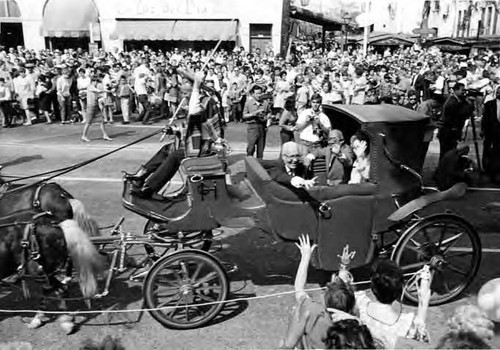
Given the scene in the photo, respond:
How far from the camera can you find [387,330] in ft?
10.3

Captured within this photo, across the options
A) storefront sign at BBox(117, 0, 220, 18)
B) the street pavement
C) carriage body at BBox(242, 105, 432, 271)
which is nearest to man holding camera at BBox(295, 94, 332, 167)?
the street pavement

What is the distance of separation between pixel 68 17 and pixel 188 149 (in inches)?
1064

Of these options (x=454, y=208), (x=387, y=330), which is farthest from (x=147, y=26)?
(x=387, y=330)

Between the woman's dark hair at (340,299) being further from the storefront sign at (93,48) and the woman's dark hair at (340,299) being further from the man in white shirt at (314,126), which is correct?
the storefront sign at (93,48)

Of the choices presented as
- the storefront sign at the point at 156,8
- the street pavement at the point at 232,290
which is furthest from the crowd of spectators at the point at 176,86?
the storefront sign at the point at 156,8

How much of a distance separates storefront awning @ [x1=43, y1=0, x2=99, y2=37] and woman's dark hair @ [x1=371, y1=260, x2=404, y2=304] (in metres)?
30.7

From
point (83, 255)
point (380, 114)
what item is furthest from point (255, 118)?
point (83, 255)

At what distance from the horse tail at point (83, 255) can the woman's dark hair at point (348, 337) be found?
2.63m

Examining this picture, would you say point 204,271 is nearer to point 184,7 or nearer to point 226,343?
point 226,343

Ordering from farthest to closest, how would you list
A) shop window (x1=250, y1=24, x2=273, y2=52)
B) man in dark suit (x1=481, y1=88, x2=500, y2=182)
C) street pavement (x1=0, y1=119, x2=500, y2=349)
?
shop window (x1=250, y1=24, x2=273, y2=52) → man in dark suit (x1=481, y1=88, x2=500, y2=182) → street pavement (x1=0, y1=119, x2=500, y2=349)

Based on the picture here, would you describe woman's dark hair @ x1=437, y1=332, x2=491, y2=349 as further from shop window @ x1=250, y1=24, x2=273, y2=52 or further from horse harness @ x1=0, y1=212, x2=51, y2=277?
shop window @ x1=250, y1=24, x2=273, y2=52

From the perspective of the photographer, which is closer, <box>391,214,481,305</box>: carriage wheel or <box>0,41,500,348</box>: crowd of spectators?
<box>391,214,481,305</box>: carriage wheel

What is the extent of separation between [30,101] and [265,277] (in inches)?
462

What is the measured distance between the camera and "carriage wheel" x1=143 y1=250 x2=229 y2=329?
4.56 m
